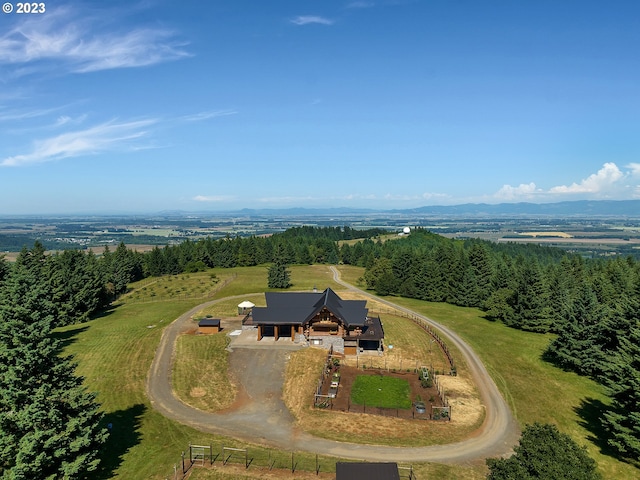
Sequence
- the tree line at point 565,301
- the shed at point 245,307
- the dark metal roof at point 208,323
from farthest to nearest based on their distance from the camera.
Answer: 1. the shed at point 245,307
2. the dark metal roof at point 208,323
3. the tree line at point 565,301

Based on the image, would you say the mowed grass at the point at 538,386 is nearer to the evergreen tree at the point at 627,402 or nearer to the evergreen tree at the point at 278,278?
the evergreen tree at the point at 627,402

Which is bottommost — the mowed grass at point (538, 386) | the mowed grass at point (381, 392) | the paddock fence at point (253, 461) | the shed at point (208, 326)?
the mowed grass at point (538, 386)

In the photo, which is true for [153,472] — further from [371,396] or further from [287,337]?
[287,337]

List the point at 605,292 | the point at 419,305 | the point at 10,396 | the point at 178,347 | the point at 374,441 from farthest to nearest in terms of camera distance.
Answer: the point at 419,305 < the point at 605,292 < the point at 178,347 < the point at 374,441 < the point at 10,396

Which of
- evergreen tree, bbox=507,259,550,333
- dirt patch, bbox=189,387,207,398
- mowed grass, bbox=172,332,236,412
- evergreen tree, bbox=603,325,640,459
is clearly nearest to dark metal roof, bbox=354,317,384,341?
mowed grass, bbox=172,332,236,412

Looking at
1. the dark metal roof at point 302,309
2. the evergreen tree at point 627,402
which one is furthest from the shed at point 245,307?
the evergreen tree at point 627,402

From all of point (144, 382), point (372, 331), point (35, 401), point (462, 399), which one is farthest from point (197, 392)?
point (462, 399)

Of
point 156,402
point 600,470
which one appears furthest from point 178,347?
point 600,470
